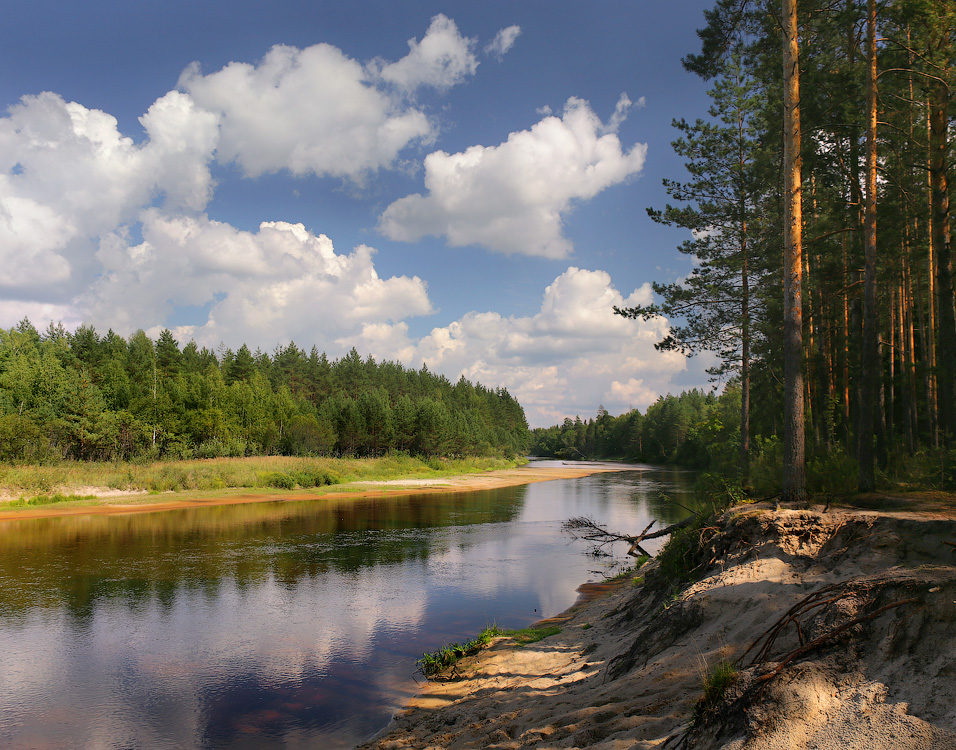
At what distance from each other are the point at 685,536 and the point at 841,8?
14.0m

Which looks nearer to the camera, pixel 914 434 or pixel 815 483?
pixel 815 483

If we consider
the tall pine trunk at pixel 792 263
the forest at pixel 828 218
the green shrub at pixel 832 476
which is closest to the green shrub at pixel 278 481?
the forest at pixel 828 218

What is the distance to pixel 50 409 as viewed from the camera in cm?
5353

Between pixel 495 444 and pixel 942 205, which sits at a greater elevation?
pixel 942 205

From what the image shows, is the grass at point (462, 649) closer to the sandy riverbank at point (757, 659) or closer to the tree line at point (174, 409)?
the sandy riverbank at point (757, 659)

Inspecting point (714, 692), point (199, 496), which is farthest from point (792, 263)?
point (199, 496)

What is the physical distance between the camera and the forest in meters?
13.0

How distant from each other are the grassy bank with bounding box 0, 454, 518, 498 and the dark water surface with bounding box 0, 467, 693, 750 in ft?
32.6

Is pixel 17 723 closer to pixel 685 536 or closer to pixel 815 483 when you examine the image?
pixel 685 536

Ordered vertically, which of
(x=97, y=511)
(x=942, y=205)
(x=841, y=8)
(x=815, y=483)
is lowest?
(x=97, y=511)

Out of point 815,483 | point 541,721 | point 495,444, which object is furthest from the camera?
point 495,444

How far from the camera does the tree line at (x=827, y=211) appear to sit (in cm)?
1308

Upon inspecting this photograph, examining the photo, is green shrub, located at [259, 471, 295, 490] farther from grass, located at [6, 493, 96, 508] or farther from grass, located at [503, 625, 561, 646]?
grass, located at [503, 625, 561, 646]

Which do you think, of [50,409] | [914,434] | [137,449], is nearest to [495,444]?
[137,449]
